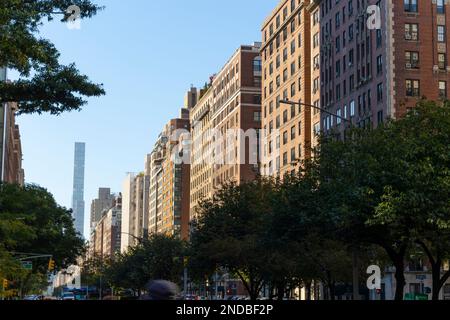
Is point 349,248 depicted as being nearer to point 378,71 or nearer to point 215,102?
point 378,71

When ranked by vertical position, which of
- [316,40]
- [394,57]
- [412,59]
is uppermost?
[316,40]

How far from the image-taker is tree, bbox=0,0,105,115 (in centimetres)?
2319

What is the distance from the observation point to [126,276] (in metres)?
130

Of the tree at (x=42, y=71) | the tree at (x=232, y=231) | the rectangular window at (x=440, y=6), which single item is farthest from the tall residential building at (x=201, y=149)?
the tree at (x=42, y=71)

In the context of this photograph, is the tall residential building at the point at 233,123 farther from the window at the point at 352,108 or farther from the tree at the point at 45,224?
the window at the point at 352,108

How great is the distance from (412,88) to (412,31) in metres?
7.02

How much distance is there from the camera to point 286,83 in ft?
384

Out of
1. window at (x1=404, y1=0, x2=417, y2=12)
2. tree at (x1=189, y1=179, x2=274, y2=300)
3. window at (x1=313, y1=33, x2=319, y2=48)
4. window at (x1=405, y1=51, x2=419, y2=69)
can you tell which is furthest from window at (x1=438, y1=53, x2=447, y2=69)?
tree at (x1=189, y1=179, x2=274, y2=300)

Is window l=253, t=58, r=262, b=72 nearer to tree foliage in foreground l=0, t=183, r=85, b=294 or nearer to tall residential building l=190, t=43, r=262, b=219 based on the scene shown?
tall residential building l=190, t=43, r=262, b=219

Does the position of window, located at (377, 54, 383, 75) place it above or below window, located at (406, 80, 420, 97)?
above

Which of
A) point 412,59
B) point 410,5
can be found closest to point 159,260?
point 412,59

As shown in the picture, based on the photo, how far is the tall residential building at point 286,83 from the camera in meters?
109

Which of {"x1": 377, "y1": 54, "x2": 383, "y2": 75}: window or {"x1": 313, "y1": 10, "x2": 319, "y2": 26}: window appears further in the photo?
{"x1": 313, "y1": 10, "x2": 319, "y2": 26}: window

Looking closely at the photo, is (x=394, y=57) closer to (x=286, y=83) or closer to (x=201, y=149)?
(x=286, y=83)
